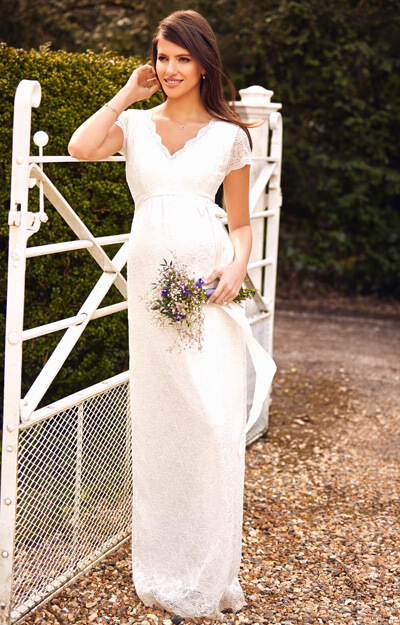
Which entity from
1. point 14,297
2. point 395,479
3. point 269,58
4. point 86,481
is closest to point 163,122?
point 14,297

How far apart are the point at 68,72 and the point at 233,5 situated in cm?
545

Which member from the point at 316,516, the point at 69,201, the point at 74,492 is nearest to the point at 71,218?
the point at 74,492

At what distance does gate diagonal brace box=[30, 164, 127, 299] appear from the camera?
7.95 feet

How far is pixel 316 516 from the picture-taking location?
359cm

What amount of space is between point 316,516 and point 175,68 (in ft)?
7.34

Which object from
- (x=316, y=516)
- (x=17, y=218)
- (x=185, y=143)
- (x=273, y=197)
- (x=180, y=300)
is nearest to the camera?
(x=17, y=218)

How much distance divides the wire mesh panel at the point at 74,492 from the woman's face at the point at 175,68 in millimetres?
1212

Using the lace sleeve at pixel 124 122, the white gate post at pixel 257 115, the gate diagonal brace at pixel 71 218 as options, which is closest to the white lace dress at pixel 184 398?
the lace sleeve at pixel 124 122

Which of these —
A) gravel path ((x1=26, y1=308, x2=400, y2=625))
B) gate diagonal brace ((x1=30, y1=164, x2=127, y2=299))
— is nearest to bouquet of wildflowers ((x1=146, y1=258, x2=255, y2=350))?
gate diagonal brace ((x1=30, y1=164, x2=127, y2=299))

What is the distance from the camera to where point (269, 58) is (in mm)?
8633

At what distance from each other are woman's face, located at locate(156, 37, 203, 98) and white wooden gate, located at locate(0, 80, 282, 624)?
0.44 metres

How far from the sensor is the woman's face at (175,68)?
95.2 inches

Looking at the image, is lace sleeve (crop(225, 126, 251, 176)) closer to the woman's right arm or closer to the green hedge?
the woman's right arm

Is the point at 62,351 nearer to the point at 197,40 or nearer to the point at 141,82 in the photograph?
the point at 141,82
